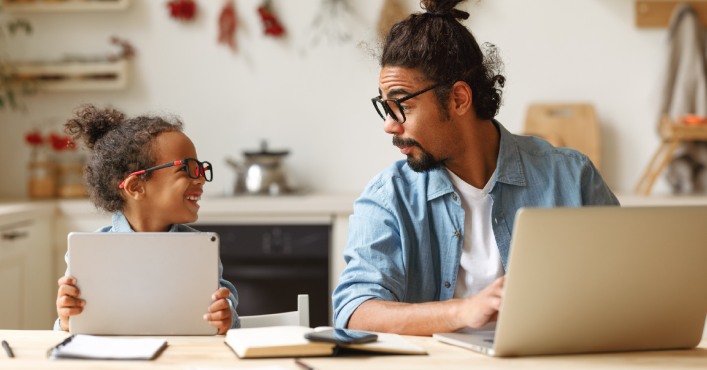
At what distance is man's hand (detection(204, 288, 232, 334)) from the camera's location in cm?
172

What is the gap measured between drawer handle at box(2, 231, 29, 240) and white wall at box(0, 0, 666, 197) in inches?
34.3

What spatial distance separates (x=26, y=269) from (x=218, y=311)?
7.04ft

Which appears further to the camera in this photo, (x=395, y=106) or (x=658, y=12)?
(x=658, y=12)

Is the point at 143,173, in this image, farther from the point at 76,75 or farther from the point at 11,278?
the point at 76,75

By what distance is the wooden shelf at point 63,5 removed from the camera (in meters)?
4.17

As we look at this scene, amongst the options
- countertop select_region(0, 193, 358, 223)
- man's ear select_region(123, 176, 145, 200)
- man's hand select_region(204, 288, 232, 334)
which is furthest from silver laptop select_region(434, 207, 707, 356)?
countertop select_region(0, 193, 358, 223)

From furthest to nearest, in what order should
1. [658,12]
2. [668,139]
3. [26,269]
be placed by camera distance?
[658,12] < [668,139] < [26,269]

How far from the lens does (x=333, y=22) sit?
13.8ft

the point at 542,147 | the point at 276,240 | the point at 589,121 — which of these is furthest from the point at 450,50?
the point at 589,121

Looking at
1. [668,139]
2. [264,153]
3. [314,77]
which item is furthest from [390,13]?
[668,139]

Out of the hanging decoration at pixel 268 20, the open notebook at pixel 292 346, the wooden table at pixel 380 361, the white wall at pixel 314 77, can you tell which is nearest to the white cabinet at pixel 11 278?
the white wall at pixel 314 77

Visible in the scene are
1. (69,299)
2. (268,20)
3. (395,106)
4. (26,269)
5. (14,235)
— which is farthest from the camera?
(268,20)

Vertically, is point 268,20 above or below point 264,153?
above

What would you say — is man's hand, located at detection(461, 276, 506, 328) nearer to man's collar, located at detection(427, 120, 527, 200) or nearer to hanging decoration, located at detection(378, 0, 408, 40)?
man's collar, located at detection(427, 120, 527, 200)
